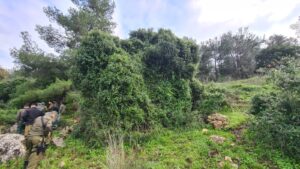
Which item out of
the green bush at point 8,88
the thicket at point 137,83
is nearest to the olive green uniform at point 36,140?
the thicket at point 137,83

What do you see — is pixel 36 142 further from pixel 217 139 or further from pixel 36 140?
pixel 217 139

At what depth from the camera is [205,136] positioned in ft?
21.6

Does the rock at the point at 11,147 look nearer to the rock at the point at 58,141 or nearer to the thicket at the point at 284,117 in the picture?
the rock at the point at 58,141

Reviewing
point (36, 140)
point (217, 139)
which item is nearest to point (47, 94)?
point (36, 140)

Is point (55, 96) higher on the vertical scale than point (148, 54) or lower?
lower

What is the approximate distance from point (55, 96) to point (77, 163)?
6.15 metres

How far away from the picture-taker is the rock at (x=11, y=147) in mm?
5832

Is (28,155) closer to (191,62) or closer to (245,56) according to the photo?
→ (191,62)

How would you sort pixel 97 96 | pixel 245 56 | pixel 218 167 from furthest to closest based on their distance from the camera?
pixel 245 56 → pixel 97 96 → pixel 218 167

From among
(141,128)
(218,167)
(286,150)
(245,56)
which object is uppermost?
(245,56)

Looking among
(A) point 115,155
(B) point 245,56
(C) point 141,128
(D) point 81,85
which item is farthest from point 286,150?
(B) point 245,56

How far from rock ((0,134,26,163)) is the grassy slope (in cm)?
27

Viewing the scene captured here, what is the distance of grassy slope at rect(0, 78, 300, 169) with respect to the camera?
5.12 m

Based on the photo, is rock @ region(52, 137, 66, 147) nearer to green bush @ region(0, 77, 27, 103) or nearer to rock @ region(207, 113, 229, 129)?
rock @ region(207, 113, 229, 129)
